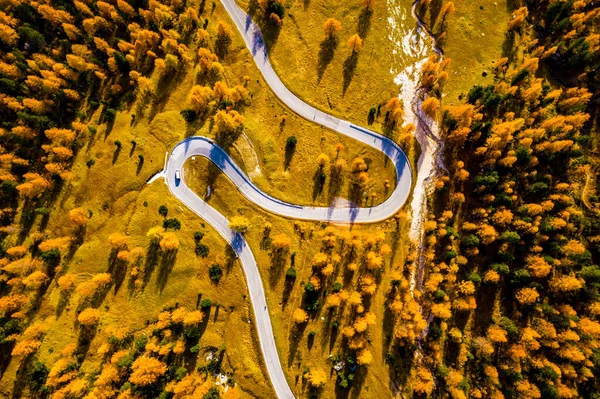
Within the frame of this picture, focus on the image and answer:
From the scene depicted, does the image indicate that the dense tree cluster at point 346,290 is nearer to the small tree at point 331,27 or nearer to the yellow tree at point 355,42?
the yellow tree at point 355,42

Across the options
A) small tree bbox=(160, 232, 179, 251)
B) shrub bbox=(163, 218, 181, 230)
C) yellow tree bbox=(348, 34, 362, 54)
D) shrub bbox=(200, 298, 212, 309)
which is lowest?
shrub bbox=(200, 298, 212, 309)

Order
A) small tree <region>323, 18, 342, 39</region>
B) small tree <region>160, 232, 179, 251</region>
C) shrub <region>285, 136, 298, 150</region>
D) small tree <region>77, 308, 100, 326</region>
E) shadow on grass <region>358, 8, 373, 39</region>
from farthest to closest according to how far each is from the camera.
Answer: shadow on grass <region>358, 8, 373, 39</region>, small tree <region>323, 18, 342, 39</region>, shrub <region>285, 136, 298, 150</region>, small tree <region>160, 232, 179, 251</region>, small tree <region>77, 308, 100, 326</region>

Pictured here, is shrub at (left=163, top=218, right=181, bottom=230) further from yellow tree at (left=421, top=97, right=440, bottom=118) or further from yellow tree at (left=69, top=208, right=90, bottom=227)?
yellow tree at (left=421, top=97, right=440, bottom=118)

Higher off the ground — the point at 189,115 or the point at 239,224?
the point at 189,115

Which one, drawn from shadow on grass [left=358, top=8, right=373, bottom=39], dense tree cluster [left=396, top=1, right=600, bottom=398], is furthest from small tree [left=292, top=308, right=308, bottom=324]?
shadow on grass [left=358, top=8, right=373, bottom=39]

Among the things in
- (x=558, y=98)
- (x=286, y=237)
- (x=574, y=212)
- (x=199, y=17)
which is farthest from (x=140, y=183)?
(x=558, y=98)

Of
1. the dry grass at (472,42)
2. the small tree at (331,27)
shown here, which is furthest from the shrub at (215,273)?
the dry grass at (472,42)

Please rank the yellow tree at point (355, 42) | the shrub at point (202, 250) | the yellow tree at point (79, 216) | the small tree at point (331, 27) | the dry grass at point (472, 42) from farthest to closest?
the dry grass at point (472, 42), the small tree at point (331, 27), the yellow tree at point (355, 42), the shrub at point (202, 250), the yellow tree at point (79, 216)

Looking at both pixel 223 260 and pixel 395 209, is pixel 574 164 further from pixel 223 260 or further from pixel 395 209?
pixel 223 260

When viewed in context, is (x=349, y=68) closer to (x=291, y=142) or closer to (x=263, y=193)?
(x=291, y=142)

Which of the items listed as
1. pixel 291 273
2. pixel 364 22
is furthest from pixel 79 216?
pixel 364 22
